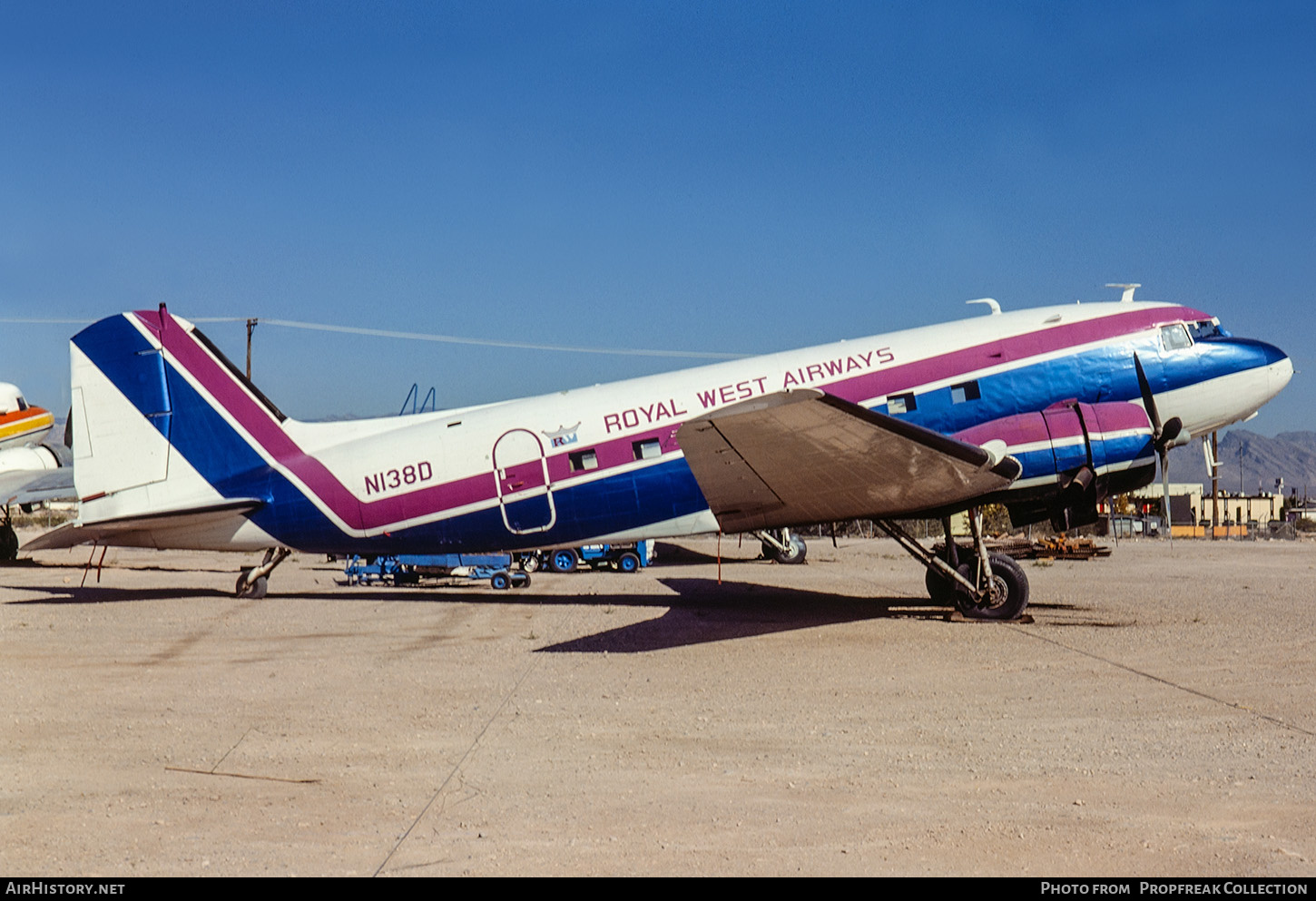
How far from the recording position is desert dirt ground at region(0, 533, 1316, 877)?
16.9 ft

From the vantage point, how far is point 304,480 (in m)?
17.4

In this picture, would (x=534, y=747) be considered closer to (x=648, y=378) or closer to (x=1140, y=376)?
(x=648, y=378)

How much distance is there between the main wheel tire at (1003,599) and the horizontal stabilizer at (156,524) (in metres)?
12.0

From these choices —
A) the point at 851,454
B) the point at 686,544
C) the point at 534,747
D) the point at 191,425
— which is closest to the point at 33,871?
the point at 534,747

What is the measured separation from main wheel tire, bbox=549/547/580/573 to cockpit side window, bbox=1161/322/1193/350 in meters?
19.4

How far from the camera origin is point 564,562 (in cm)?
3120

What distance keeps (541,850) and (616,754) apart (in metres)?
2.17

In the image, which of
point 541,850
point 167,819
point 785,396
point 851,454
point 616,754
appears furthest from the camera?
point 851,454

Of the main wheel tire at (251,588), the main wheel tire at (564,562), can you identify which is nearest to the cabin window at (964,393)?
the main wheel tire at (251,588)

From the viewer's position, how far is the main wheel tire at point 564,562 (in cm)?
3094

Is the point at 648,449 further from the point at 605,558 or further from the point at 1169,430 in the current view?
the point at 605,558

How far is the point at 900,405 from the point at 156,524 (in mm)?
12767

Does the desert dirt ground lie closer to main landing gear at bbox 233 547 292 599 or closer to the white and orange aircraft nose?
main landing gear at bbox 233 547 292 599

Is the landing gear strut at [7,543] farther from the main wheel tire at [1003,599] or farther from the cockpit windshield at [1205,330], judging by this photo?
the cockpit windshield at [1205,330]
